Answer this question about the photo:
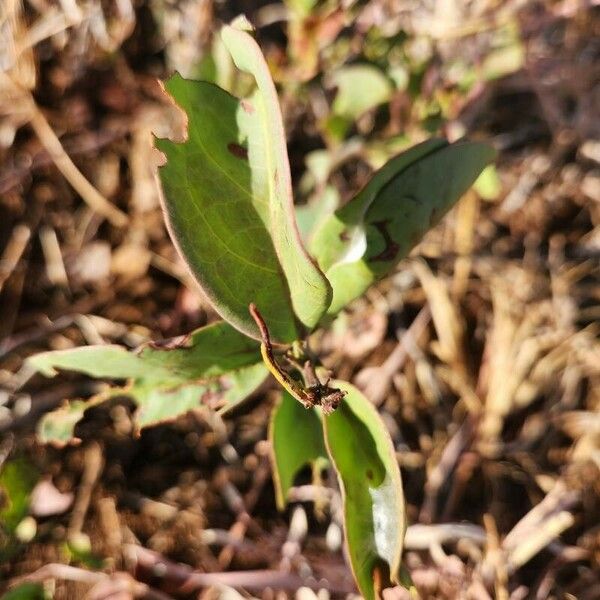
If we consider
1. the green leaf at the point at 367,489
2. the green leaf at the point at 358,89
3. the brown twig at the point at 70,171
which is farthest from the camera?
the brown twig at the point at 70,171

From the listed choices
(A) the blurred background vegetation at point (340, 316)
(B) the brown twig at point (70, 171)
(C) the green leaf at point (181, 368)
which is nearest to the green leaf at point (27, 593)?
(A) the blurred background vegetation at point (340, 316)

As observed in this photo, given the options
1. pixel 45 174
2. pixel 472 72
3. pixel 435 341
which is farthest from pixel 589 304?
pixel 45 174

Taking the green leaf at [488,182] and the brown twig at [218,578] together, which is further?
the green leaf at [488,182]

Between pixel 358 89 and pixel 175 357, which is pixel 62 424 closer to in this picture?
pixel 175 357

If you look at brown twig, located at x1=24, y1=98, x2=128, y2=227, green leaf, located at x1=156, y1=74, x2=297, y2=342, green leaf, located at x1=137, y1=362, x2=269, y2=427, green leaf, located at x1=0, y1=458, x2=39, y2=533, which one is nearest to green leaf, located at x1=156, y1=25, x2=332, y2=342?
green leaf, located at x1=156, y1=74, x2=297, y2=342

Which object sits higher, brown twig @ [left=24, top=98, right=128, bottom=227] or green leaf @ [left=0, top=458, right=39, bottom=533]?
brown twig @ [left=24, top=98, right=128, bottom=227]

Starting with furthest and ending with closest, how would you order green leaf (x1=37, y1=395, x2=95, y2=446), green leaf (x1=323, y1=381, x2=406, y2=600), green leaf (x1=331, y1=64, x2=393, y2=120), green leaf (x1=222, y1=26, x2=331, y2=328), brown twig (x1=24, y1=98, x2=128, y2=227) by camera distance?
brown twig (x1=24, y1=98, x2=128, y2=227) → green leaf (x1=331, y1=64, x2=393, y2=120) → green leaf (x1=37, y1=395, x2=95, y2=446) → green leaf (x1=323, y1=381, x2=406, y2=600) → green leaf (x1=222, y1=26, x2=331, y2=328)

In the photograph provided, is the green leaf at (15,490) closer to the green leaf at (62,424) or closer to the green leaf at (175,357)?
the green leaf at (62,424)

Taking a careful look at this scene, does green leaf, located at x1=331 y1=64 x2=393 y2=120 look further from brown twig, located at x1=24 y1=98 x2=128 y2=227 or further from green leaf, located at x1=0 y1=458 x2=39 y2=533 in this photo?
green leaf, located at x1=0 y1=458 x2=39 y2=533
